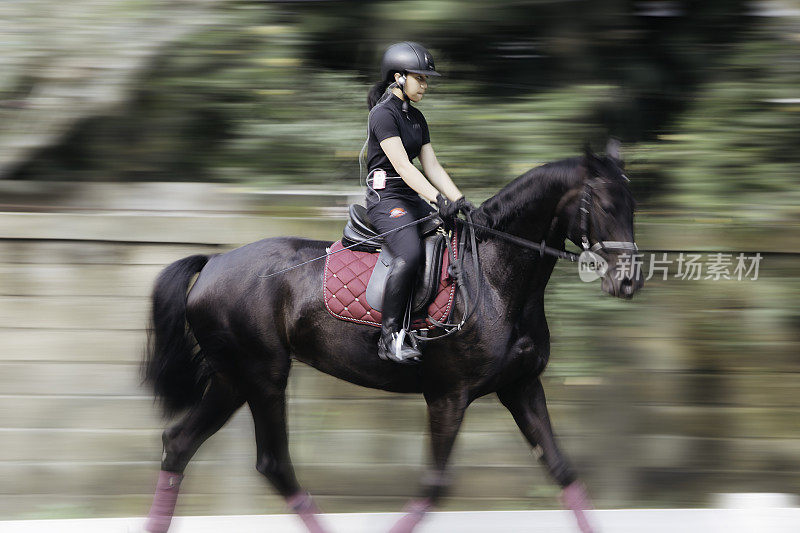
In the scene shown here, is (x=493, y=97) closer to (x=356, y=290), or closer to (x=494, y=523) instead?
(x=356, y=290)

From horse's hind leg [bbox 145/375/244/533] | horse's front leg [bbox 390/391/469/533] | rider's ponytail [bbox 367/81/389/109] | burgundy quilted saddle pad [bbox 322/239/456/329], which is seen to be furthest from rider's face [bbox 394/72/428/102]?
horse's hind leg [bbox 145/375/244/533]

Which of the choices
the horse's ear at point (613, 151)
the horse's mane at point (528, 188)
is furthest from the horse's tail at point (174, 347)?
the horse's ear at point (613, 151)

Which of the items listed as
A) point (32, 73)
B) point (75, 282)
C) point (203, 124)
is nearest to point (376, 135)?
point (203, 124)

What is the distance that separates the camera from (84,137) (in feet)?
19.7

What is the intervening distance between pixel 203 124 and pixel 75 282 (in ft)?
4.69

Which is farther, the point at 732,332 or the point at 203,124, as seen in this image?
the point at 203,124

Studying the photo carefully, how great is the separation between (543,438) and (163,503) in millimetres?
2155

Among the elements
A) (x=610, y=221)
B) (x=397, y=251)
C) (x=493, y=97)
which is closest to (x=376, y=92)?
(x=397, y=251)

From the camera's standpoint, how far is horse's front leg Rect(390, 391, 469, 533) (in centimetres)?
421

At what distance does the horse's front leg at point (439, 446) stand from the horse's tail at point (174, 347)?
4.66ft

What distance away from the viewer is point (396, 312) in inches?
161

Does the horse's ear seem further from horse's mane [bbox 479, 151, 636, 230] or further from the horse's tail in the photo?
the horse's tail

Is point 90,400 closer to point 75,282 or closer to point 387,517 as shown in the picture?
point 75,282

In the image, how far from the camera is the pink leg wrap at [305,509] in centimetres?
457
